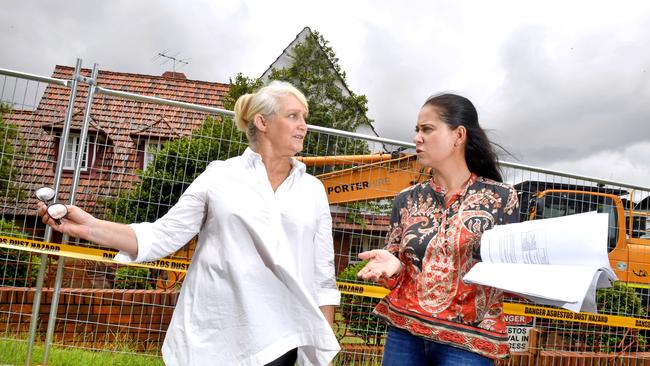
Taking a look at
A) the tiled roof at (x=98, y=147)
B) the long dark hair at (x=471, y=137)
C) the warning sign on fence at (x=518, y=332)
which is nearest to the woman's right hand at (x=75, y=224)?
the long dark hair at (x=471, y=137)

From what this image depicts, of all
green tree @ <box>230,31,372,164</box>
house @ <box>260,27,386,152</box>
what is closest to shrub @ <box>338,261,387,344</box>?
green tree @ <box>230,31,372,164</box>

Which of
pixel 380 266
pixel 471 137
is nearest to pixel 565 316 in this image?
pixel 471 137

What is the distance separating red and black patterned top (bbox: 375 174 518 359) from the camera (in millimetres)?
2107

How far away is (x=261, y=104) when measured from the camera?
2396 mm

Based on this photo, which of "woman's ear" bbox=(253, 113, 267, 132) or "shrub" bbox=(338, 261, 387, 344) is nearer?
"woman's ear" bbox=(253, 113, 267, 132)

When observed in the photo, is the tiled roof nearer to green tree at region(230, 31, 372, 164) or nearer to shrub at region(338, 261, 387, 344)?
shrub at region(338, 261, 387, 344)

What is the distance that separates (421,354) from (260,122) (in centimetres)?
114

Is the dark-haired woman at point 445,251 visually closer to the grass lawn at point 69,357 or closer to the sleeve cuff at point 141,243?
the sleeve cuff at point 141,243

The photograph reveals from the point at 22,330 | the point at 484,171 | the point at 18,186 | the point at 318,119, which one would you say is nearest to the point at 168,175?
the point at 18,186

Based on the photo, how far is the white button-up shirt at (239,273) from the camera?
208 centimetres

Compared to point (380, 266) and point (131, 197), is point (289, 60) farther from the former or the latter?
point (380, 266)

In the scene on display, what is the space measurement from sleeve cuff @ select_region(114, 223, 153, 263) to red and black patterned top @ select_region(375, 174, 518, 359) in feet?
3.07

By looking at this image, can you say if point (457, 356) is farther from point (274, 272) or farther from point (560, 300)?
point (274, 272)

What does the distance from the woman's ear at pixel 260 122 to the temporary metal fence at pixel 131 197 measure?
1.50 metres
